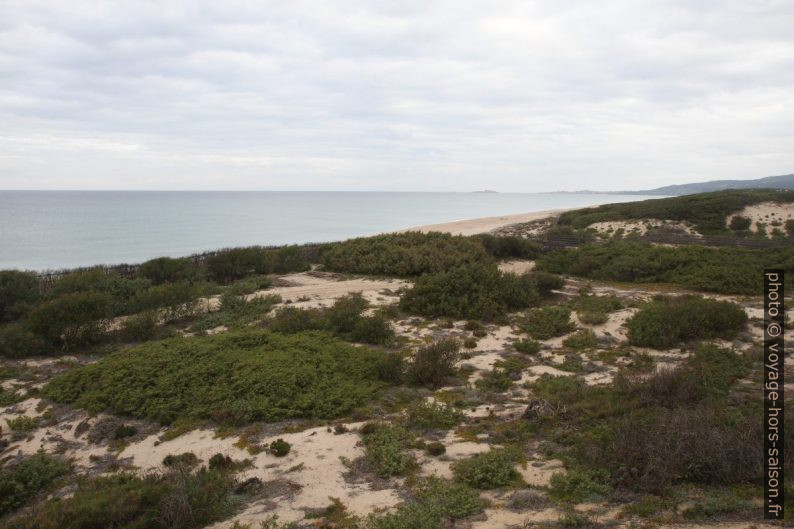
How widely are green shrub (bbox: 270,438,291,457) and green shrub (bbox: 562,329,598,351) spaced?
7426mm

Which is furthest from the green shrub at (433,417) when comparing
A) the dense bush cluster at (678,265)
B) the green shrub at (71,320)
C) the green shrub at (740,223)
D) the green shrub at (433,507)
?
the green shrub at (740,223)

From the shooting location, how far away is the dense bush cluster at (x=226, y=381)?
859cm

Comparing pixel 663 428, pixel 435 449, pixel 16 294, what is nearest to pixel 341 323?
pixel 435 449

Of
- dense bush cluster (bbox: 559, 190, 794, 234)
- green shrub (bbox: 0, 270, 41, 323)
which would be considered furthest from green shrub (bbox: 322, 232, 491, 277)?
dense bush cluster (bbox: 559, 190, 794, 234)

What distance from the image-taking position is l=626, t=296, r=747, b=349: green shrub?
11234 mm

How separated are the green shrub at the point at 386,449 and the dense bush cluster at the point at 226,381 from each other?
4.30ft

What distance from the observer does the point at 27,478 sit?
677 cm

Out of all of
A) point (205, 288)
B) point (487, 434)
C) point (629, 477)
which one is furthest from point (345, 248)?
point (629, 477)

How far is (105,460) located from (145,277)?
13.3 meters

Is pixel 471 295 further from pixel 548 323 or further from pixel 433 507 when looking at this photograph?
Result: pixel 433 507

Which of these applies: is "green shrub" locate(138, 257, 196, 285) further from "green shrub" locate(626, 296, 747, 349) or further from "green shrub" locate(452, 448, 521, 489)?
"green shrub" locate(626, 296, 747, 349)

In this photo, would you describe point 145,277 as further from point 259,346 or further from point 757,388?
point 757,388

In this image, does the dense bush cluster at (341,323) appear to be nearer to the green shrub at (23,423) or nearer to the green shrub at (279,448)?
the green shrub at (279,448)

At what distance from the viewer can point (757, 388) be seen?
8.52 meters
